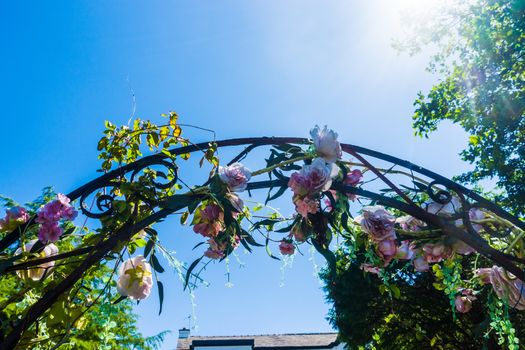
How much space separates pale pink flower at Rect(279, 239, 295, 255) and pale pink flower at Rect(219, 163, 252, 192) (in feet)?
1.30

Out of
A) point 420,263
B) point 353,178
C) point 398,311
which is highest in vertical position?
point 398,311

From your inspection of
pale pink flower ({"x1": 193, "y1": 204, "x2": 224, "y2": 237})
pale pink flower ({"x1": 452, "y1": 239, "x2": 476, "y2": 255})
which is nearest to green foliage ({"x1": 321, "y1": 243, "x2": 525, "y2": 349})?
pale pink flower ({"x1": 452, "y1": 239, "x2": 476, "y2": 255})

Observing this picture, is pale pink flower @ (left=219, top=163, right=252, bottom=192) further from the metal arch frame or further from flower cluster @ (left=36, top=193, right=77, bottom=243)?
flower cluster @ (left=36, top=193, right=77, bottom=243)

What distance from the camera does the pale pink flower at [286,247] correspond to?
170 cm

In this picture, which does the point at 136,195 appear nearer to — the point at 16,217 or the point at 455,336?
the point at 16,217

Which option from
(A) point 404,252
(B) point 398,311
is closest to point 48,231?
(A) point 404,252

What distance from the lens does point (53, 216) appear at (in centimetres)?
142

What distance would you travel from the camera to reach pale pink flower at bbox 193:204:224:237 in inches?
58.3

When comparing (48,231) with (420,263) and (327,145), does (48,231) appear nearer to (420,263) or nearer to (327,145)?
(327,145)

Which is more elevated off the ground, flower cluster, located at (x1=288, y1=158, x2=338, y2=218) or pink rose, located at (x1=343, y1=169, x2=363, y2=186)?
pink rose, located at (x1=343, y1=169, x2=363, y2=186)

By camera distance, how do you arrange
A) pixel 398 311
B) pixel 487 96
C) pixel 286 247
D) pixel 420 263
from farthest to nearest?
pixel 398 311
pixel 487 96
pixel 286 247
pixel 420 263

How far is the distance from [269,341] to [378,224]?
24.4 metres

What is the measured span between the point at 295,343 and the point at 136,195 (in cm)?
2430

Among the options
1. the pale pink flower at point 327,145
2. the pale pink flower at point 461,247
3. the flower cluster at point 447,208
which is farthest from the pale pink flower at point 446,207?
the pale pink flower at point 327,145
